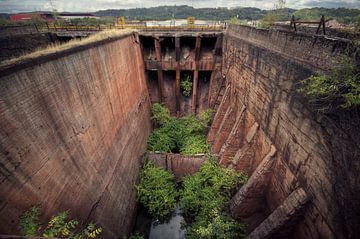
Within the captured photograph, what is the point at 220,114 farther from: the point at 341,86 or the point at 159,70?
the point at 341,86

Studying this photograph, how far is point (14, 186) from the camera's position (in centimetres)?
320

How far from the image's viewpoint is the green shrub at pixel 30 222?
A: 10.2 ft

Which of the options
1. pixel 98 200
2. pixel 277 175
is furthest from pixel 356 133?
pixel 98 200

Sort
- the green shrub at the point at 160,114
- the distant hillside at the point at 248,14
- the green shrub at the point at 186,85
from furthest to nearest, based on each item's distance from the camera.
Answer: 1. the distant hillside at the point at 248,14
2. the green shrub at the point at 186,85
3. the green shrub at the point at 160,114

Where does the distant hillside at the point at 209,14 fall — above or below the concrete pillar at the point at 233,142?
above

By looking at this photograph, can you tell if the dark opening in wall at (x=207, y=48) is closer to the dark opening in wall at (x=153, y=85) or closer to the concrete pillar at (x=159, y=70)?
the concrete pillar at (x=159, y=70)

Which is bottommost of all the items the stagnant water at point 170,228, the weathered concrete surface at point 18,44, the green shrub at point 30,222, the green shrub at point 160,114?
the stagnant water at point 170,228

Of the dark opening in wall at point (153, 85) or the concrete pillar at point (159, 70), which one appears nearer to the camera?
the concrete pillar at point (159, 70)

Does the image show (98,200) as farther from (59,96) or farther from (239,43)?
(239,43)

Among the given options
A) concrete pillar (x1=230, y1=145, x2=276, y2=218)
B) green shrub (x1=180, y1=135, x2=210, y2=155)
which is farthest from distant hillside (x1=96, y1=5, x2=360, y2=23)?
green shrub (x1=180, y1=135, x2=210, y2=155)

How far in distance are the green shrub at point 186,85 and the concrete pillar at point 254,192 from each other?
793 centimetres

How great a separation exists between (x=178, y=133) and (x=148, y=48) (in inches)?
241

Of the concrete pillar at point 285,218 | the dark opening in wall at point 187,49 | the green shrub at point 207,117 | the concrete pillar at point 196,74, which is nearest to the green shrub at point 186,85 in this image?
the concrete pillar at point 196,74

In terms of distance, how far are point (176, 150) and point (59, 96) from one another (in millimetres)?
8072
